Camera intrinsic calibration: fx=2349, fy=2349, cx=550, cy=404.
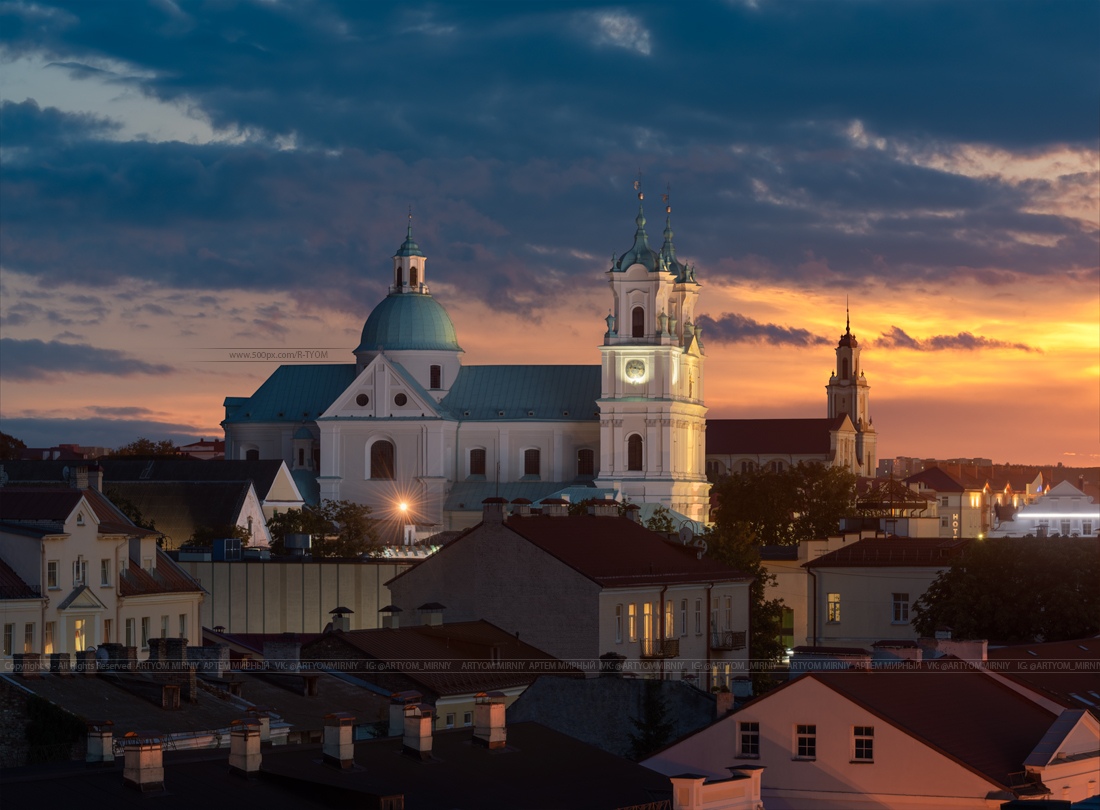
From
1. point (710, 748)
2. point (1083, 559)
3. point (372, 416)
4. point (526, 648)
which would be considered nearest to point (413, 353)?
point (372, 416)

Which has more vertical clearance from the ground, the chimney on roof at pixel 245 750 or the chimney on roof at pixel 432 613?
the chimney on roof at pixel 432 613

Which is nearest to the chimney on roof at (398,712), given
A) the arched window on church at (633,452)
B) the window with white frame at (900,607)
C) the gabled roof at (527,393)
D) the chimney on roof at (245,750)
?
the chimney on roof at (245,750)

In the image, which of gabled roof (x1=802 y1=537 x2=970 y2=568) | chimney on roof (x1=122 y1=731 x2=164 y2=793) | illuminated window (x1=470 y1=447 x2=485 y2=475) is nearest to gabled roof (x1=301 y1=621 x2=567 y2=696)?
chimney on roof (x1=122 y1=731 x2=164 y2=793)

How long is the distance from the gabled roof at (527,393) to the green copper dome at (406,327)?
122 inches

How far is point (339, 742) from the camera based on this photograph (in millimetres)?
33344

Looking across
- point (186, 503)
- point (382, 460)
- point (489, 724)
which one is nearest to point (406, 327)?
point (382, 460)

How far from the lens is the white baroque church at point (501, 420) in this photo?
151 m

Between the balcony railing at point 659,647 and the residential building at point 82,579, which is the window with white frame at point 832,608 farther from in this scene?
the residential building at point 82,579

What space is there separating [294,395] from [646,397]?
88.9ft

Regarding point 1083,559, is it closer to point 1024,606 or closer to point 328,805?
point 1024,606

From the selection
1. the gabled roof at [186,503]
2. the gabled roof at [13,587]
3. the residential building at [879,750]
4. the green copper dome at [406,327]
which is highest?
the green copper dome at [406,327]

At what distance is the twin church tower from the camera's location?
151 meters

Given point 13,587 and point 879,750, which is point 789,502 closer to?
point 13,587

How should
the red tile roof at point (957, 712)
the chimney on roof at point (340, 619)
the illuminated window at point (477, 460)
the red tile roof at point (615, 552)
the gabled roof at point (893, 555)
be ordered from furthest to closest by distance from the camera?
the illuminated window at point (477, 460)
the gabled roof at point (893, 555)
the chimney on roof at point (340, 619)
the red tile roof at point (615, 552)
the red tile roof at point (957, 712)
